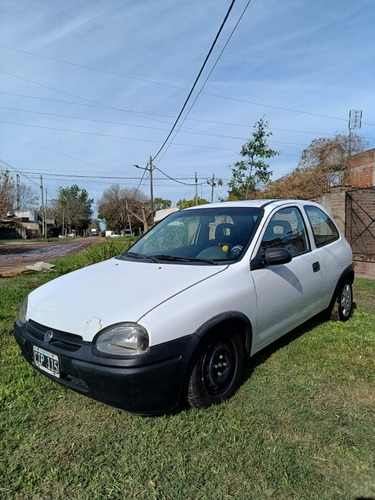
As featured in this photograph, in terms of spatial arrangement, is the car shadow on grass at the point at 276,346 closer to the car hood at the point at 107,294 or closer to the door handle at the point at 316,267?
the door handle at the point at 316,267

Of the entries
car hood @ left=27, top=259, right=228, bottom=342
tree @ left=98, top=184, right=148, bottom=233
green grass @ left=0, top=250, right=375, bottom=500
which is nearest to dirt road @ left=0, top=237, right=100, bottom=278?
car hood @ left=27, top=259, right=228, bottom=342

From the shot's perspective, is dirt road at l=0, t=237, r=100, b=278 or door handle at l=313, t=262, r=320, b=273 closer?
door handle at l=313, t=262, r=320, b=273

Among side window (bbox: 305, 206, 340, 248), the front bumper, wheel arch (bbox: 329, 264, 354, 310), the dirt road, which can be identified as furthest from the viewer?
the dirt road

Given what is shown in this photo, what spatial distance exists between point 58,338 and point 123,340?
554 millimetres

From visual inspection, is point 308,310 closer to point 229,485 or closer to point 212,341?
point 212,341

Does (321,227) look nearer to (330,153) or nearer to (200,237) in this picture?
(200,237)

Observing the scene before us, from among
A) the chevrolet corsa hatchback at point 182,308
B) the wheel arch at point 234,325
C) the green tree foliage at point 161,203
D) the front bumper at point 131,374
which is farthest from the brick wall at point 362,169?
A: the green tree foliage at point 161,203

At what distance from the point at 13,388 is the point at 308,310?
2879 millimetres

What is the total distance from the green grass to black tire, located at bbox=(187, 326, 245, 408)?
10 centimetres

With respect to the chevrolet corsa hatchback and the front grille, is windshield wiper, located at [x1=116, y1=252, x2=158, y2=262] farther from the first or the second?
the front grille

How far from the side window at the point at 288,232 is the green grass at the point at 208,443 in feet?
3.84

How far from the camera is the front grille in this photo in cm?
227

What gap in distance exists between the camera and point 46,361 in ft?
7.87

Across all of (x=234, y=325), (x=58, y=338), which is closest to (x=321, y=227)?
(x=234, y=325)
